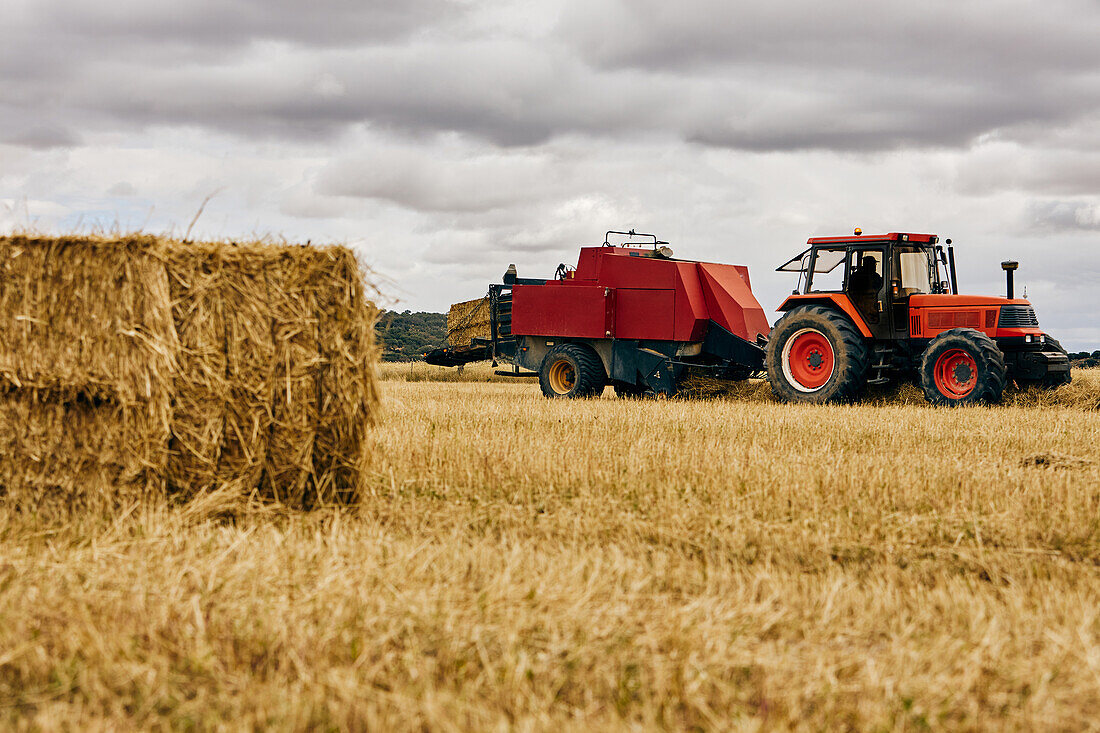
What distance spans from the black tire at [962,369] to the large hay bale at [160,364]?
8.03 m

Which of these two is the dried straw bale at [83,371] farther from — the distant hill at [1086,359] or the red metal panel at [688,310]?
the distant hill at [1086,359]

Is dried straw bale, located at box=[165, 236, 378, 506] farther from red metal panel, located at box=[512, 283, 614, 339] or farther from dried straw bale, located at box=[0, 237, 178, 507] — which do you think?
red metal panel, located at box=[512, 283, 614, 339]

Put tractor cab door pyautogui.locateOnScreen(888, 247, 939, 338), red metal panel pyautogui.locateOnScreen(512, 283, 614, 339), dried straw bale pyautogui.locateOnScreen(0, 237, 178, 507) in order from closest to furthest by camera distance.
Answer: dried straw bale pyautogui.locateOnScreen(0, 237, 178, 507)
tractor cab door pyautogui.locateOnScreen(888, 247, 939, 338)
red metal panel pyautogui.locateOnScreen(512, 283, 614, 339)

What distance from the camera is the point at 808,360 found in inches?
509

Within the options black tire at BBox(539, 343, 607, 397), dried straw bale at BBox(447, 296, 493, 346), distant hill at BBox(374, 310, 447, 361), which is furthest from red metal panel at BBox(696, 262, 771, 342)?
distant hill at BBox(374, 310, 447, 361)

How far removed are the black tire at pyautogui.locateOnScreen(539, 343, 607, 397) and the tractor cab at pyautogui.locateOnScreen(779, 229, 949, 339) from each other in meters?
3.04

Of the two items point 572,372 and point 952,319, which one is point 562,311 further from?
point 952,319

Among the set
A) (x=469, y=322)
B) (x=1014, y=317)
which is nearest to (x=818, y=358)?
(x=1014, y=317)

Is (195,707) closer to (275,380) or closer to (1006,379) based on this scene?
(275,380)

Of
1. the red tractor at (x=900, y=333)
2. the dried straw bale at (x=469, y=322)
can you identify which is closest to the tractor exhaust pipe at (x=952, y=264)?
the red tractor at (x=900, y=333)

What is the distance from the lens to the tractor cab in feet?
40.0

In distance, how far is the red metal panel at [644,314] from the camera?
13594 mm

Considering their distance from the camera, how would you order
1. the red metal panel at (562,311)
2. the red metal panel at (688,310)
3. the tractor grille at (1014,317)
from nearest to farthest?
the tractor grille at (1014,317) < the red metal panel at (688,310) < the red metal panel at (562,311)

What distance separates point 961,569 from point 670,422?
5.20m
